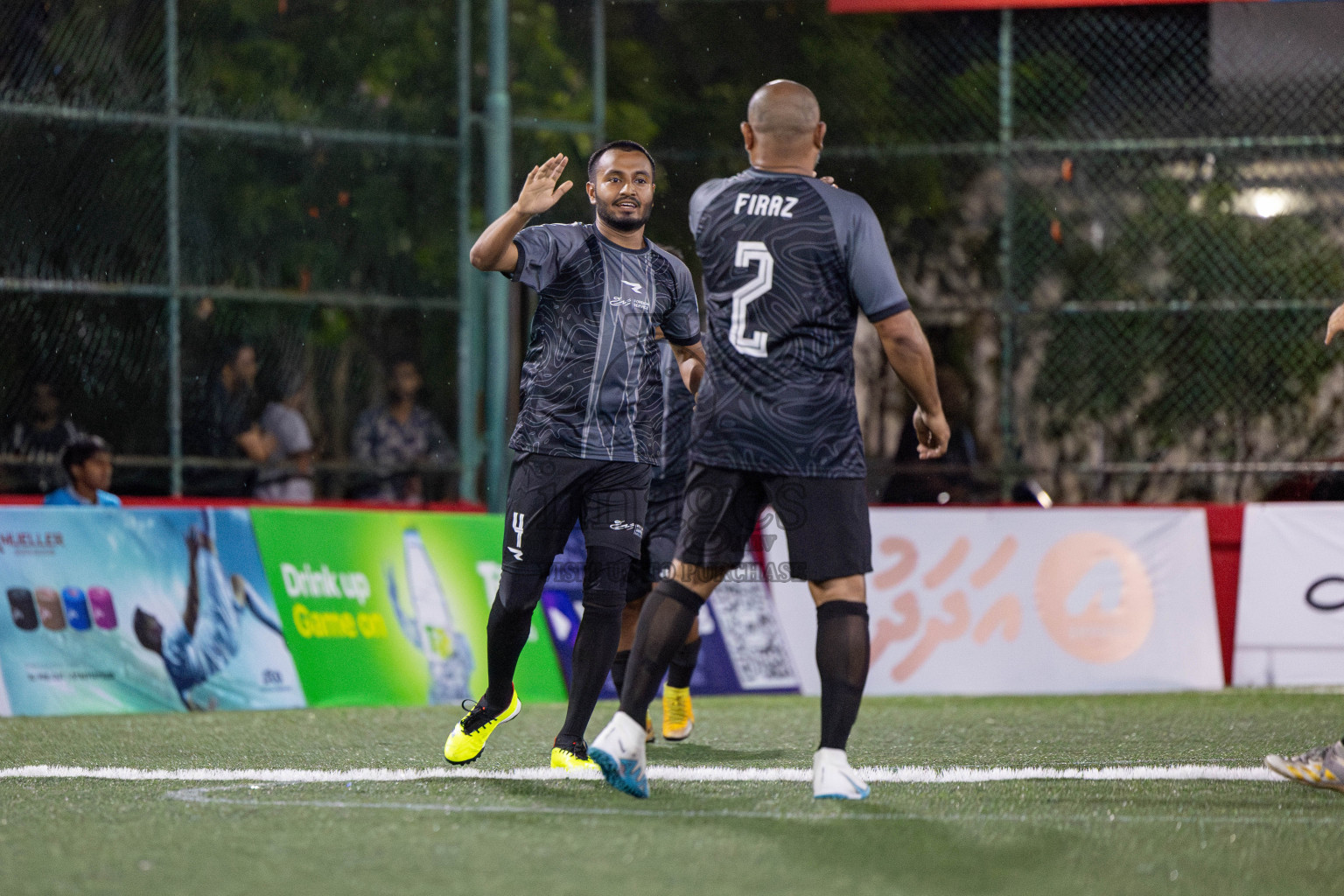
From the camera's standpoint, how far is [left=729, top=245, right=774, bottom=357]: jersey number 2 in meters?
4.91

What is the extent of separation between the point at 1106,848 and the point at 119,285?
25.6 ft

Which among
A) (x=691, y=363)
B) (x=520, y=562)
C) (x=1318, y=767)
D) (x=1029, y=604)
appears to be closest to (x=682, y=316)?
(x=691, y=363)

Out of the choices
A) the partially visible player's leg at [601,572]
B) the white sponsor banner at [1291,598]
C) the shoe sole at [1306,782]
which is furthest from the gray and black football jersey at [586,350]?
the white sponsor banner at [1291,598]

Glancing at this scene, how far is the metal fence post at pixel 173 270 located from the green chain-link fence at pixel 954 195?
13cm

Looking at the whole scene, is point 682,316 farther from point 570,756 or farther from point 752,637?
point 752,637

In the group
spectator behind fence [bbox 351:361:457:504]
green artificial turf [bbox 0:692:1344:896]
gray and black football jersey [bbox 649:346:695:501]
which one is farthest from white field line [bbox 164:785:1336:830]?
spectator behind fence [bbox 351:361:457:504]

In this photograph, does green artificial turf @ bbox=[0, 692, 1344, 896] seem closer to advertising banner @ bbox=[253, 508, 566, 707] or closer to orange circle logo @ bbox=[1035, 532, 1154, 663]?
advertising banner @ bbox=[253, 508, 566, 707]

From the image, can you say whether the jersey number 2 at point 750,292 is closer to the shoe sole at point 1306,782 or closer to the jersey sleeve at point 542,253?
the jersey sleeve at point 542,253

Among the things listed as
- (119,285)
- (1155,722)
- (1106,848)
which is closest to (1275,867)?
(1106,848)

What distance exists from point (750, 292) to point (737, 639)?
5.32m

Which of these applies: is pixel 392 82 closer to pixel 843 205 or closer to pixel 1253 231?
pixel 1253 231

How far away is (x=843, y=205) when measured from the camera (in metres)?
4.90

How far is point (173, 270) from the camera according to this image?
10.4m

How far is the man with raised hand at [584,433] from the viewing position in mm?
5559
